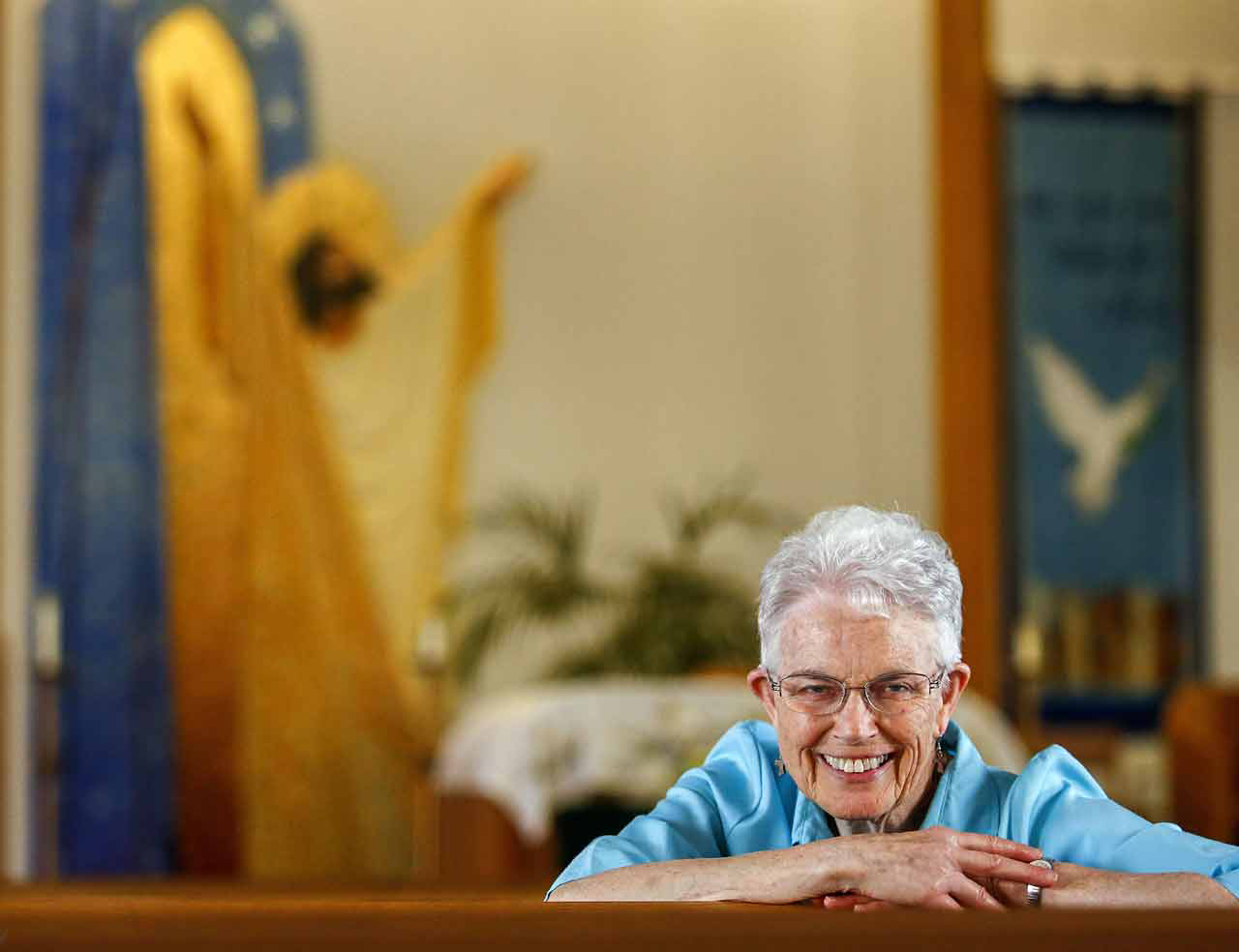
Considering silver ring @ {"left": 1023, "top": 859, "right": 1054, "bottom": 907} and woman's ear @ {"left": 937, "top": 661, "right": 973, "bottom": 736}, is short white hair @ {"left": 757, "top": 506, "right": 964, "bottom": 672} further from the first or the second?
silver ring @ {"left": 1023, "top": 859, "right": 1054, "bottom": 907}

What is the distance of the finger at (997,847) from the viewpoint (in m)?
0.94

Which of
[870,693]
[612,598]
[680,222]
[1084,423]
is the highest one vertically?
[680,222]

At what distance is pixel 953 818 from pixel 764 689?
0.14m

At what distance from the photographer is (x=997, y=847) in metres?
0.94

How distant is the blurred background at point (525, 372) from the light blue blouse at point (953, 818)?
4.30 m

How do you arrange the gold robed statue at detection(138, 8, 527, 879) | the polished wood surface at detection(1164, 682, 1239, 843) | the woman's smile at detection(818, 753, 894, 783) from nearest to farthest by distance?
the woman's smile at detection(818, 753, 894, 783) < the polished wood surface at detection(1164, 682, 1239, 843) < the gold robed statue at detection(138, 8, 527, 879)

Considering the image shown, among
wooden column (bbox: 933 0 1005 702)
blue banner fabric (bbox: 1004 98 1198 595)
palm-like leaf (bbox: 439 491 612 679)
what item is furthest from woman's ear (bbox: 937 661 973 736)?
palm-like leaf (bbox: 439 491 612 679)

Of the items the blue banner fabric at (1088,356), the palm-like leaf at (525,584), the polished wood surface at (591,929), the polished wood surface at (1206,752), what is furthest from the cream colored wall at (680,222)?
the polished wood surface at (591,929)

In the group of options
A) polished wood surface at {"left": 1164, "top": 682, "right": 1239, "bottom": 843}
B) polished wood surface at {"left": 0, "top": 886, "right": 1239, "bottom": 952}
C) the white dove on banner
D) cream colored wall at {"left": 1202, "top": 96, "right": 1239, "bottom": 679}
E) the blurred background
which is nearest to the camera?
polished wood surface at {"left": 0, "top": 886, "right": 1239, "bottom": 952}

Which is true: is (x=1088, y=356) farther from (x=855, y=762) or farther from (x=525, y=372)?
(x=855, y=762)

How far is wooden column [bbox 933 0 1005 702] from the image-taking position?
19.1 feet

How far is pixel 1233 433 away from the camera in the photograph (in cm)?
572

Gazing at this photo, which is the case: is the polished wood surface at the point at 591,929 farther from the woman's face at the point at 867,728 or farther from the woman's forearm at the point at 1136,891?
the woman's face at the point at 867,728

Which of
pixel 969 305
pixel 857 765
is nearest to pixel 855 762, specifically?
pixel 857 765
